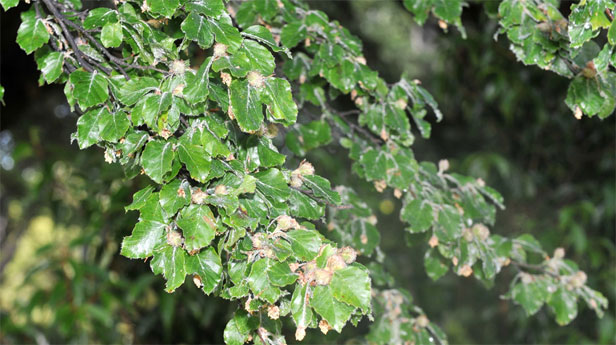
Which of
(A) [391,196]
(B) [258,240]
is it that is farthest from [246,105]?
(A) [391,196]

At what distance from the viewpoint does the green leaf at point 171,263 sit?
57 centimetres

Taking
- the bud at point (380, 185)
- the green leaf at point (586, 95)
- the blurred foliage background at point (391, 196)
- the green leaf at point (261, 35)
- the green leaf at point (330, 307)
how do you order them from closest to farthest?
the green leaf at point (330, 307) < the green leaf at point (261, 35) < the green leaf at point (586, 95) < the bud at point (380, 185) < the blurred foliage background at point (391, 196)

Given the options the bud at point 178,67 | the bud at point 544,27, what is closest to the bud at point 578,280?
the bud at point 544,27

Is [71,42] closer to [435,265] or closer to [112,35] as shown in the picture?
[112,35]

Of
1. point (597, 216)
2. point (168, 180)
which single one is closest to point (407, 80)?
point (168, 180)

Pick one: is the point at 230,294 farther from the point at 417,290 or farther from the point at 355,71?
the point at 417,290

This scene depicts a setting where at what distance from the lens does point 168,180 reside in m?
0.60

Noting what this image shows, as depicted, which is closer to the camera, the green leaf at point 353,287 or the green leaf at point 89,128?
the green leaf at point 353,287

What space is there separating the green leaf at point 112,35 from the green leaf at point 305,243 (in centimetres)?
28

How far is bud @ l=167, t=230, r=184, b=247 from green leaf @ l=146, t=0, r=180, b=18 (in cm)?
22

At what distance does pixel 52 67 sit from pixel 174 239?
271 mm

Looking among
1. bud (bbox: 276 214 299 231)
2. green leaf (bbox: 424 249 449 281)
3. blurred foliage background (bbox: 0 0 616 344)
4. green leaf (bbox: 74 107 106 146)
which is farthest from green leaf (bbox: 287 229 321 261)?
blurred foliage background (bbox: 0 0 616 344)

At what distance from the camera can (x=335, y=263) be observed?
0.55 metres

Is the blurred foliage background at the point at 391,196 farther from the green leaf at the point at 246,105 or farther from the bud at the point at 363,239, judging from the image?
the green leaf at the point at 246,105
